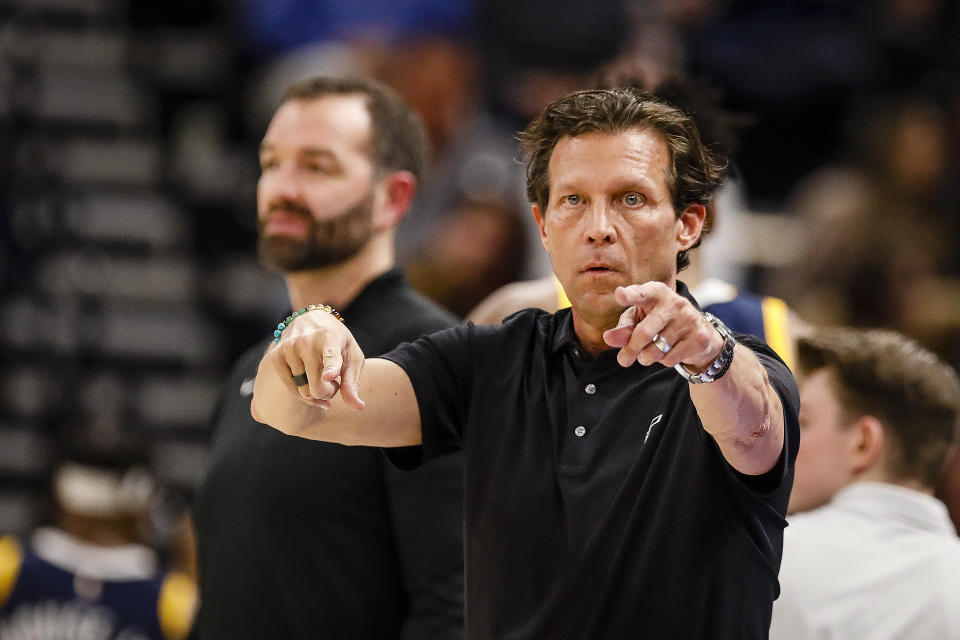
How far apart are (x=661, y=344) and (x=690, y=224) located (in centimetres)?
48

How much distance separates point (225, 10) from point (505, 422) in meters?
6.27

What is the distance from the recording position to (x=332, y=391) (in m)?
2.10

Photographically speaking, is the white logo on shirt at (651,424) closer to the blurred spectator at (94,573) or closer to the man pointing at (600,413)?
the man pointing at (600,413)

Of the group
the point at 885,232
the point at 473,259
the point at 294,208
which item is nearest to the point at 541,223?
the point at 294,208

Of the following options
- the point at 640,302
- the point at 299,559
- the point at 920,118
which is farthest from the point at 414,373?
the point at 920,118

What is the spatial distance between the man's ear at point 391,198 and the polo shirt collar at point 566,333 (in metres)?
1.03

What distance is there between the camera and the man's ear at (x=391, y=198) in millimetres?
3424

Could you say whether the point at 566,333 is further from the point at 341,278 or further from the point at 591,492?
the point at 341,278

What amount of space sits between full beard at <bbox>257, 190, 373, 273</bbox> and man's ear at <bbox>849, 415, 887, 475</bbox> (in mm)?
1264

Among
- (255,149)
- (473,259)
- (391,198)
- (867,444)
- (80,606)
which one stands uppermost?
(255,149)

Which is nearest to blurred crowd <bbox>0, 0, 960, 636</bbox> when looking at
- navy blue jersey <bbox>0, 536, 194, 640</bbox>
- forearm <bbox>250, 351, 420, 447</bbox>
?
navy blue jersey <bbox>0, 536, 194, 640</bbox>

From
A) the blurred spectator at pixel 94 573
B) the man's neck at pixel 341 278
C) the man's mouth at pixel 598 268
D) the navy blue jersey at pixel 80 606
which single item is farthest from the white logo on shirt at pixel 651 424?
the navy blue jersey at pixel 80 606

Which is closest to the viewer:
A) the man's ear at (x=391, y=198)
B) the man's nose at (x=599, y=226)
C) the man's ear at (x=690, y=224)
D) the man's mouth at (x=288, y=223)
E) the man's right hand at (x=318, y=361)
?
the man's right hand at (x=318, y=361)

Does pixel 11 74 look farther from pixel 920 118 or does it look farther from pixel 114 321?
pixel 920 118
